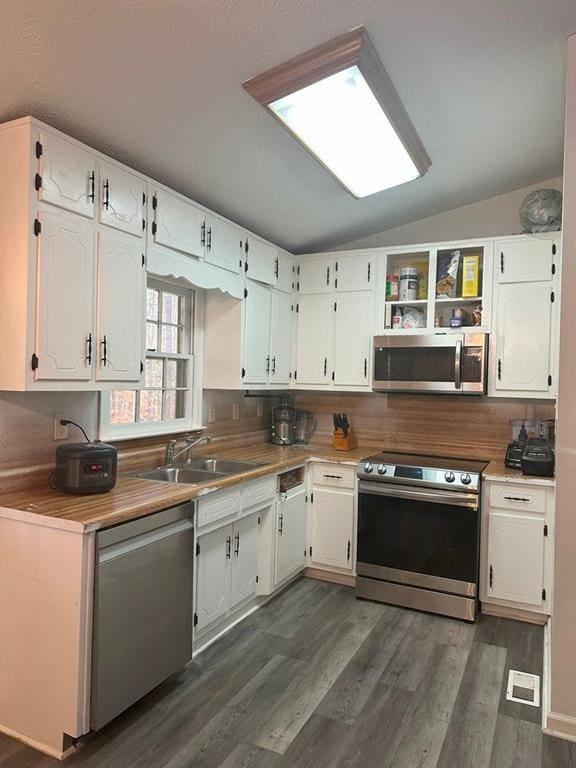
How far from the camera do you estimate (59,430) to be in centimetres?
242

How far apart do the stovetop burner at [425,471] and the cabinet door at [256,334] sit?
37.4 inches

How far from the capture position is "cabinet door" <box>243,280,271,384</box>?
3.44m

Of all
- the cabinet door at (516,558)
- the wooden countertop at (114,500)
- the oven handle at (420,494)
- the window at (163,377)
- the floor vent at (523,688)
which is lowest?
the floor vent at (523,688)

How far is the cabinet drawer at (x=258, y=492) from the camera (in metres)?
2.88

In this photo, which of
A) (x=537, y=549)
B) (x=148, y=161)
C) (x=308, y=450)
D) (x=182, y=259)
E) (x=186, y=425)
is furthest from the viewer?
(x=308, y=450)

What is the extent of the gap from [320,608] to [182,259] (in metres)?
2.26

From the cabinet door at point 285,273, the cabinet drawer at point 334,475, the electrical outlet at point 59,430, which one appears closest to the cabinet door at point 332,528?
the cabinet drawer at point 334,475

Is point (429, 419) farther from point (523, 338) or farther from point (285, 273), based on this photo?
point (285, 273)

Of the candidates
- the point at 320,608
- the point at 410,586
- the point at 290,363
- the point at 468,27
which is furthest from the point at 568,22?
the point at 320,608

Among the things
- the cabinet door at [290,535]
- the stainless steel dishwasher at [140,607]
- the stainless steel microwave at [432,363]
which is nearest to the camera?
the stainless steel dishwasher at [140,607]

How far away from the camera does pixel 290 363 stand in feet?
13.2

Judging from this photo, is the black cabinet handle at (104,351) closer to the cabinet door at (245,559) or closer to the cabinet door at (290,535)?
the cabinet door at (245,559)

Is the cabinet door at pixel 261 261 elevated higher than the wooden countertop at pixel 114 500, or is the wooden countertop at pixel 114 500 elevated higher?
the cabinet door at pixel 261 261

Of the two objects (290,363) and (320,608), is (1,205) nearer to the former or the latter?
(290,363)
